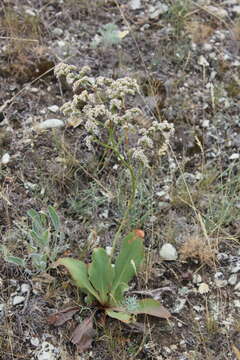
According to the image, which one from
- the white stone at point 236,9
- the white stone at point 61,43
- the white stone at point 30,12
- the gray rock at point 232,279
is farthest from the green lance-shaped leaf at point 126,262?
the white stone at point 236,9

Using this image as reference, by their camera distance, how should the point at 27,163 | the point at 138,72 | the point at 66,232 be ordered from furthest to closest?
1. the point at 138,72
2. the point at 27,163
3. the point at 66,232

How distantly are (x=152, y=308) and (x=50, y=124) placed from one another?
120cm

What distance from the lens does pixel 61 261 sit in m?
A: 2.21

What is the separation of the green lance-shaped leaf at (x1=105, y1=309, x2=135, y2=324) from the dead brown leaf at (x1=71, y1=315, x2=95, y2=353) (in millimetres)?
92

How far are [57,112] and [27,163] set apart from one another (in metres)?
0.39

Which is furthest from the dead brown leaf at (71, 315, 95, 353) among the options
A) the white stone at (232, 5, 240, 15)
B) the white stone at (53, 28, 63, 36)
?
the white stone at (232, 5, 240, 15)

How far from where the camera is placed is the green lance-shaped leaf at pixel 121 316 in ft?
7.06

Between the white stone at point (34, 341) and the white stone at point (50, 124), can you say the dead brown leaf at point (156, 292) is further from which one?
the white stone at point (50, 124)

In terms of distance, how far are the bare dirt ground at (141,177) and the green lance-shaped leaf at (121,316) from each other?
0.05 m

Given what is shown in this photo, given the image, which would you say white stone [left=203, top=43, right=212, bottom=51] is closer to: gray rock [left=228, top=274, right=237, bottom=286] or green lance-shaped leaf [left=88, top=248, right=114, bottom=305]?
gray rock [left=228, top=274, right=237, bottom=286]

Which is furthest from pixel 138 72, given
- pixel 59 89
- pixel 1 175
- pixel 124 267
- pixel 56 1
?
pixel 124 267

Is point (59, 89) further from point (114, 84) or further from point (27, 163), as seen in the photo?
point (114, 84)

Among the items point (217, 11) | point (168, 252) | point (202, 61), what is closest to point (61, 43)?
point (202, 61)

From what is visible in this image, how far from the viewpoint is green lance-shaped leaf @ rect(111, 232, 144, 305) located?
2.22 metres
